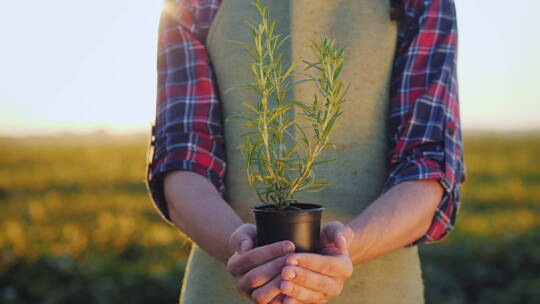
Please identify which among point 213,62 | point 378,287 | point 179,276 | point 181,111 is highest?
point 213,62

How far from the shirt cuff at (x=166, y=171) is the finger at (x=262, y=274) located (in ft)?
1.79

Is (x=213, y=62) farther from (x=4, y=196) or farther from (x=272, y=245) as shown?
(x=4, y=196)

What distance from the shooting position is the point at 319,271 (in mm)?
1188

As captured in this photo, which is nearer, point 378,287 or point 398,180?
point 398,180

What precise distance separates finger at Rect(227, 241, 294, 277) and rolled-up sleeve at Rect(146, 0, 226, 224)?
503 millimetres

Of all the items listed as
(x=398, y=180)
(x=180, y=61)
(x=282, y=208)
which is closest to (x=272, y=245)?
(x=282, y=208)

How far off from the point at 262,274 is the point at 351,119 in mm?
767

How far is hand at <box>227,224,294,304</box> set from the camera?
1.15m

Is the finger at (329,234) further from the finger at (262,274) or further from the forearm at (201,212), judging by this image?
the forearm at (201,212)

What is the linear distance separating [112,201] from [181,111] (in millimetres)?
11820

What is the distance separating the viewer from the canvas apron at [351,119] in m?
1.80

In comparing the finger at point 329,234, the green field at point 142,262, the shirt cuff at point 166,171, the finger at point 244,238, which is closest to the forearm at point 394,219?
the finger at point 329,234

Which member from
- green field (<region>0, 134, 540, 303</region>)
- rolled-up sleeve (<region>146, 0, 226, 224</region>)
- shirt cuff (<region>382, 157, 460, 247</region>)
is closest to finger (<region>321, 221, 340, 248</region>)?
shirt cuff (<region>382, 157, 460, 247</region>)

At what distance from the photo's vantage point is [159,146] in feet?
5.90
